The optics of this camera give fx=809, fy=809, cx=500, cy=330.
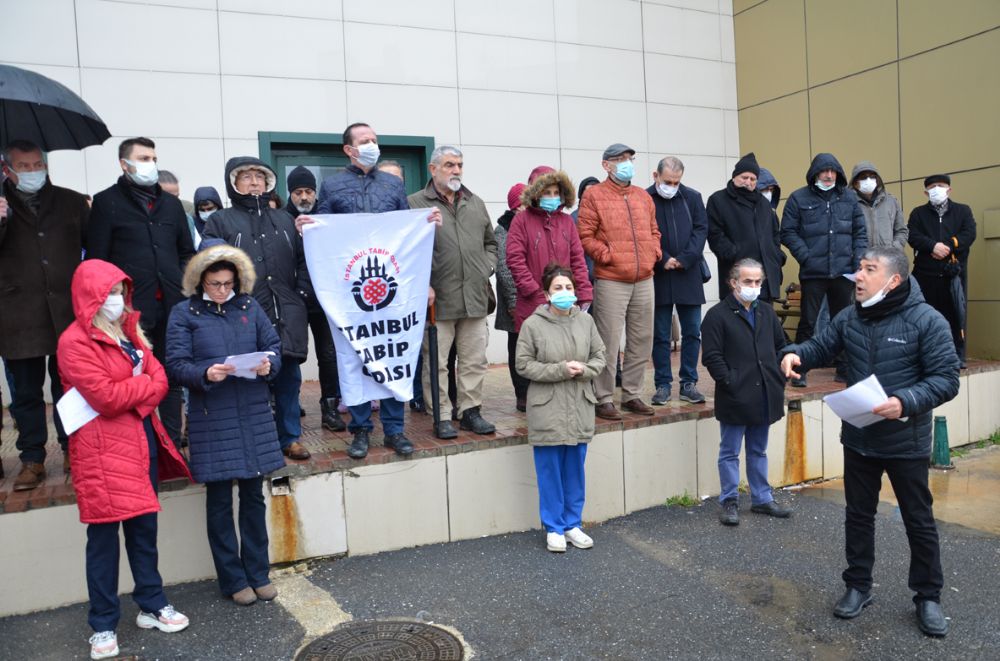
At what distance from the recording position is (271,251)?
5266 millimetres

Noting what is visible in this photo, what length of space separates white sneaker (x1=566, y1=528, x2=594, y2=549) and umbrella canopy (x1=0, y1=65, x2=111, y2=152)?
403 cm

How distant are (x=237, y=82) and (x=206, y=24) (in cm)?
67

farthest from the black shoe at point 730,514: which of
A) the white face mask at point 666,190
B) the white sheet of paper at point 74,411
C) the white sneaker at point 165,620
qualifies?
the white sheet of paper at point 74,411

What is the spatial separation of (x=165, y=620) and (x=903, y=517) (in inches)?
157

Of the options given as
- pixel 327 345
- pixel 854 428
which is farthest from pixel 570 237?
pixel 854 428

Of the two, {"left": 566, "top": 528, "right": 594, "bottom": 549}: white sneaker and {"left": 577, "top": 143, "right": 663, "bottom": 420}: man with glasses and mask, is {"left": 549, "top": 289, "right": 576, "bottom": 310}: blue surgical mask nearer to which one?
{"left": 577, "top": 143, "right": 663, "bottom": 420}: man with glasses and mask

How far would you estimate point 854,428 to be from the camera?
4.43 metres

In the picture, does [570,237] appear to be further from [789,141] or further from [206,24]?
[789,141]

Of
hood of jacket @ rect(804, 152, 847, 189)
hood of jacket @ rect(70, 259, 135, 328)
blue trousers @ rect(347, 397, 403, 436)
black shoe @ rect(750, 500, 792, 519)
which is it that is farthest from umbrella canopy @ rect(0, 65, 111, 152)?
hood of jacket @ rect(804, 152, 847, 189)

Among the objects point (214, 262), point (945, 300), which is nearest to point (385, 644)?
point (214, 262)

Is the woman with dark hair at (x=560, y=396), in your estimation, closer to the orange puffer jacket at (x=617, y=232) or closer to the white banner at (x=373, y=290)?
the white banner at (x=373, y=290)

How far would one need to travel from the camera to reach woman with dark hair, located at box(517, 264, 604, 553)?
211 inches

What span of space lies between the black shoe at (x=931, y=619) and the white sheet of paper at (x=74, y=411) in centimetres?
435

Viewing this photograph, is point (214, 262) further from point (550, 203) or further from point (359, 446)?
point (550, 203)
